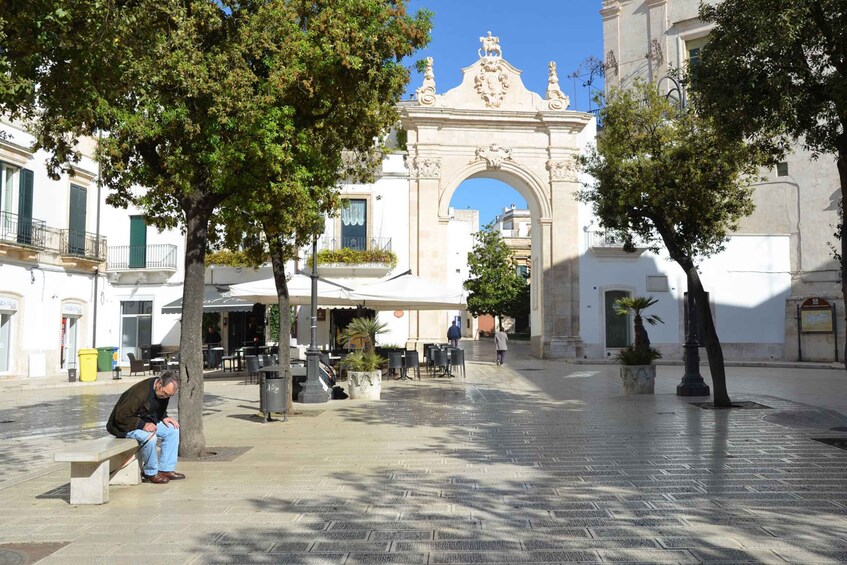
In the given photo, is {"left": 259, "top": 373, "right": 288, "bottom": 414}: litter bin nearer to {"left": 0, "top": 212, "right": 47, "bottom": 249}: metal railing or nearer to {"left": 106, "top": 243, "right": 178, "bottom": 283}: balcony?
{"left": 0, "top": 212, "right": 47, "bottom": 249}: metal railing

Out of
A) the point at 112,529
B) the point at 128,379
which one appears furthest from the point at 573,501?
the point at 128,379

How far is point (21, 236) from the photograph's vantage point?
22.2 m

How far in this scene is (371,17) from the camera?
9117mm

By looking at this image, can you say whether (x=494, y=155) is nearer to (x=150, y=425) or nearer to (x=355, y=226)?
(x=355, y=226)

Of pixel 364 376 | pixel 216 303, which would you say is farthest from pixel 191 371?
pixel 216 303

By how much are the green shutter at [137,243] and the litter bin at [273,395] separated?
702 inches

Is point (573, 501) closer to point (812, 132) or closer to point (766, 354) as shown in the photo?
point (812, 132)

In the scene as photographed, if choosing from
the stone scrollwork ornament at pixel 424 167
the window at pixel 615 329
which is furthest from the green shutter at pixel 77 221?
the window at pixel 615 329

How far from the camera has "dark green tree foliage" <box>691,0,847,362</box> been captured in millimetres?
8664

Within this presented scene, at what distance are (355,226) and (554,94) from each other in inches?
380

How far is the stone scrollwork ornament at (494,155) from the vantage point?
29703mm

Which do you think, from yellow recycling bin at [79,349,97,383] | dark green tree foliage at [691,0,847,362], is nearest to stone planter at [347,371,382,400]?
dark green tree foliage at [691,0,847,362]

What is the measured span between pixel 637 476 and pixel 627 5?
28802 millimetres

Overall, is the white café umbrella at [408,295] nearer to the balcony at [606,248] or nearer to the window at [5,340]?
the window at [5,340]
